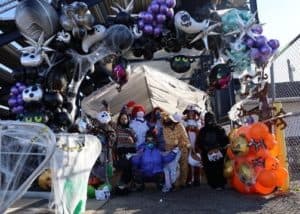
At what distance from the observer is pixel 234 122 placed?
1040cm

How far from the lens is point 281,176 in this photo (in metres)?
8.30

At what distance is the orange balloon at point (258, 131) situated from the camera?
8.43 meters

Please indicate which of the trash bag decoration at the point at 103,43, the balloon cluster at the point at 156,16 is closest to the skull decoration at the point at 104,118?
the trash bag decoration at the point at 103,43

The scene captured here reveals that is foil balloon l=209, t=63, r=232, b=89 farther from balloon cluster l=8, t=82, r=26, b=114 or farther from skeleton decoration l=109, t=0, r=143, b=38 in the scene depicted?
balloon cluster l=8, t=82, r=26, b=114

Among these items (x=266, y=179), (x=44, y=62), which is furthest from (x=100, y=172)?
(x=266, y=179)

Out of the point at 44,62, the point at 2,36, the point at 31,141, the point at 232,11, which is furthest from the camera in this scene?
the point at 2,36

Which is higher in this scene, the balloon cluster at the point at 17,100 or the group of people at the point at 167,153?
the balloon cluster at the point at 17,100

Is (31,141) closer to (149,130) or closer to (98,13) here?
(149,130)

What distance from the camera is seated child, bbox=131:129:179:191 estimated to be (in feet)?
30.0

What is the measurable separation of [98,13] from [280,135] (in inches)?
252

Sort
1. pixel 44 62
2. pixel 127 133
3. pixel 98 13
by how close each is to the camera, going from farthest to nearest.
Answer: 1. pixel 98 13
2. pixel 127 133
3. pixel 44 62

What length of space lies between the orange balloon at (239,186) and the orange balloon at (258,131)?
2.76ft

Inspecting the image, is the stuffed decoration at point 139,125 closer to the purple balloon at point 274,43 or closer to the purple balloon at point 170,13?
the purple balloon at point 170,13

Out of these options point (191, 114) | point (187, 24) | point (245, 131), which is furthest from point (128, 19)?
point (245, 131)
